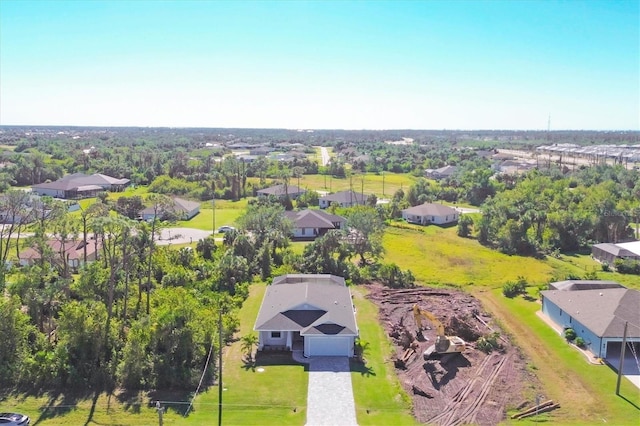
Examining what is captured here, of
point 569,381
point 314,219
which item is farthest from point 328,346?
point 314,219

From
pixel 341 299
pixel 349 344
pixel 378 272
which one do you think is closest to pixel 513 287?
pixel 378 272

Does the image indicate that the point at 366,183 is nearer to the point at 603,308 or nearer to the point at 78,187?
the point at 78,187

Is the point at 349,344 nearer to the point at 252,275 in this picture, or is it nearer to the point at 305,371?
the point at 305,371

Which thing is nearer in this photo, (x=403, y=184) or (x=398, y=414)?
(x=398, y=414)

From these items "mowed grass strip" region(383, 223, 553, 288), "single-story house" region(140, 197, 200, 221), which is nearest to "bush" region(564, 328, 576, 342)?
"mowed grass strip" region(383, 223, 553, 288)

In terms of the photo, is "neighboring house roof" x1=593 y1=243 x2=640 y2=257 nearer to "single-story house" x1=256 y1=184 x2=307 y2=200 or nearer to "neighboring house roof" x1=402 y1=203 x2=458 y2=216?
"neighboring house roof" x1=402 y1=203 x2=458 y2=216

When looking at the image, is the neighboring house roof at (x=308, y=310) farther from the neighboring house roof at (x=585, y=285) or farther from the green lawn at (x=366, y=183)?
the green lawn at (x=366, y=183)
